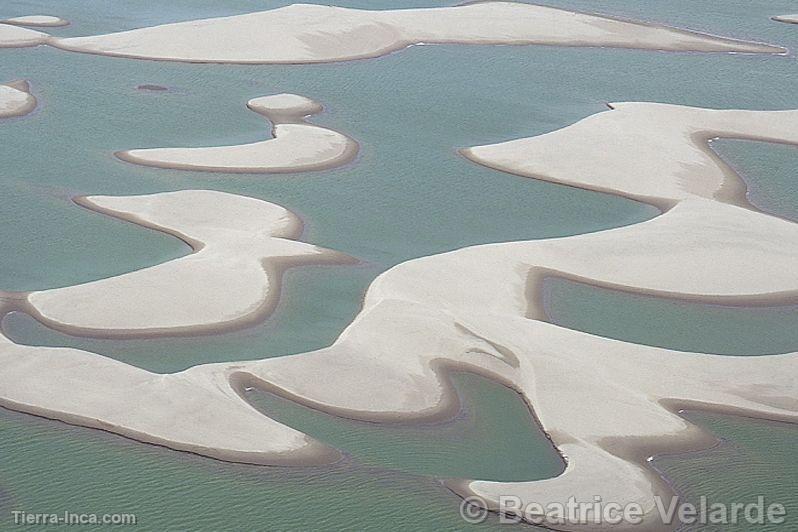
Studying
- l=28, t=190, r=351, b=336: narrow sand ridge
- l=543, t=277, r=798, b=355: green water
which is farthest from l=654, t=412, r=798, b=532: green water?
l=28, t=190, r=351, b=336: narrow sand ridge

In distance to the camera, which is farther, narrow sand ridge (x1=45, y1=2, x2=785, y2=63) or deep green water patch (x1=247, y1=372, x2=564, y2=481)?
narrow sand ridge (x1=45, y1=2, x2=785, y2=63)

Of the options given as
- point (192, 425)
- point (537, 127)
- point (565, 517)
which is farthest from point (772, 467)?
point (537, 127)

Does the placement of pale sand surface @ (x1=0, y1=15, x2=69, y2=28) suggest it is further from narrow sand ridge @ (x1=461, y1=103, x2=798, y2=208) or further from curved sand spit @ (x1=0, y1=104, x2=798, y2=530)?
curved sand spit @ (x1=0, y1=104, x2=798, y2=530)

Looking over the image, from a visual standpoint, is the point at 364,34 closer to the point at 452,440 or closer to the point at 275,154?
the point at 275,154

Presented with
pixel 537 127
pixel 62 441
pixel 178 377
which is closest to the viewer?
pixel 62 441

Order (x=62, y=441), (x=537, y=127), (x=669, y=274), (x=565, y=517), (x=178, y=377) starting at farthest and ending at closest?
(x=537, y=127), (x=669, y=274), (x=178, y=377), (x=62, y=441), (x=565, y=517)

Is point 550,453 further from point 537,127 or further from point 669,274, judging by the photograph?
point 537,127
